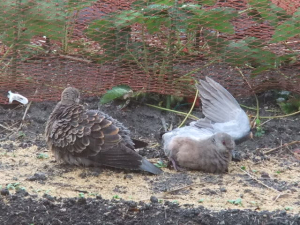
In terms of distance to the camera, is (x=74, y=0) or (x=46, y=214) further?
(x=74, y=0)

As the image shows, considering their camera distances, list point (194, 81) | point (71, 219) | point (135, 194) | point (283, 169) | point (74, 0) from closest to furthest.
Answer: point (71, 219), point (135, 194), point (283, 169), point (74, 0), point (194, 81)

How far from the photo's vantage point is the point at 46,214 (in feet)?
11.7

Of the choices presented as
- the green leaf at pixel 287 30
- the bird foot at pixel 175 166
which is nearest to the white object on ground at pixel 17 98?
the bird foot at pixel 175 166

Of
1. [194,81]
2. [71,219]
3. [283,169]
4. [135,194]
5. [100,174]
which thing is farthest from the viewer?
[194,81]

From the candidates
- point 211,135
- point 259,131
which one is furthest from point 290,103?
point 211,135

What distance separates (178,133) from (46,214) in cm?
185

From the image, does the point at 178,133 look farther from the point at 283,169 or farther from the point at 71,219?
the point at 71,219

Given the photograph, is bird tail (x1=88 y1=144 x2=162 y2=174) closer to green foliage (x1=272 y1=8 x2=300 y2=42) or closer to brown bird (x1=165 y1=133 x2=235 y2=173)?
brown bird (x1=165 y1=133 x2=235 y2=173)


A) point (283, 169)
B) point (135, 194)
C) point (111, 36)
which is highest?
point (111, 36)

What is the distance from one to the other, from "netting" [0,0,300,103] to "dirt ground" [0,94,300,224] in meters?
0.33

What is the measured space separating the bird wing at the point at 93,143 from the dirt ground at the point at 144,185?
0.31ft

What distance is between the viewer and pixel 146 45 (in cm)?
585

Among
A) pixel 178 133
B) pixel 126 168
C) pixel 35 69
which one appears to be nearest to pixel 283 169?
pixel 178 133

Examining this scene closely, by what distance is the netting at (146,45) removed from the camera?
18.4 ft
